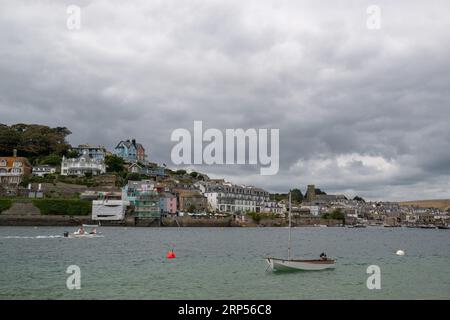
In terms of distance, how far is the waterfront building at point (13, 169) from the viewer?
415ft

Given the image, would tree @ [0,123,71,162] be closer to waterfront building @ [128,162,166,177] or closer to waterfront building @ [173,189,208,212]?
waterfront building @ [128,162,166,177]

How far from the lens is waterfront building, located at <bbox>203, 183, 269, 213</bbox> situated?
143 m

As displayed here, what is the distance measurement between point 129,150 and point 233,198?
126 feet

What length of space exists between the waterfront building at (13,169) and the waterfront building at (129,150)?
33.1 metres

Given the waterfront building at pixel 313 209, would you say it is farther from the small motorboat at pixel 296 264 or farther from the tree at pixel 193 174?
the small motorboat at pixel 296 264

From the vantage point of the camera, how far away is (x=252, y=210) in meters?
153

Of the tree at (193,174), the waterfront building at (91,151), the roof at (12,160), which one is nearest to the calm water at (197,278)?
the roof at (12,160)

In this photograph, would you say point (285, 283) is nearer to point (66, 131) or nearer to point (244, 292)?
point (244, 292)

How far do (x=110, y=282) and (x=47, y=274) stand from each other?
554 cm

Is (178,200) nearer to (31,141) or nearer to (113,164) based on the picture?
(113,164)

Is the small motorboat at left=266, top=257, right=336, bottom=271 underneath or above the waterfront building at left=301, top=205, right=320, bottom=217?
underneath

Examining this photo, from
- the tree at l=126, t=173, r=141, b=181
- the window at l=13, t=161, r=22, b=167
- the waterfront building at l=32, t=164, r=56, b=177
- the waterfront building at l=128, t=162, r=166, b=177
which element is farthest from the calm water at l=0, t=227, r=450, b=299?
the waterfront building at l=128, t=162, r=166, b=177
